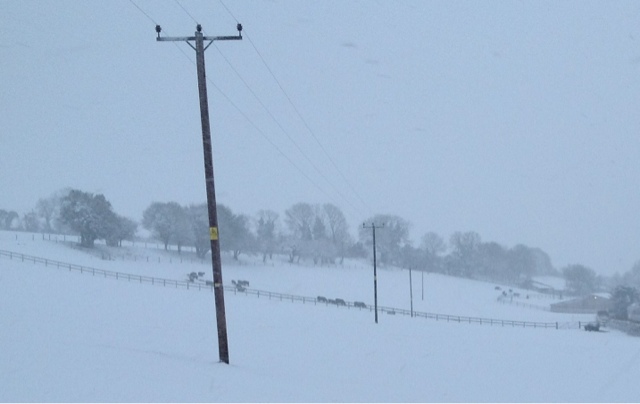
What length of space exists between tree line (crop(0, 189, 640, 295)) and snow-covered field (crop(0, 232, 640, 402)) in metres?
5.80

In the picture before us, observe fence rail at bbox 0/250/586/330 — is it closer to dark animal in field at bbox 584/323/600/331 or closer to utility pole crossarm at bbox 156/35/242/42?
dark animal in field at bbox 584/323/600/331

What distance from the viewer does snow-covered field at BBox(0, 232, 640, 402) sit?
37.9ft

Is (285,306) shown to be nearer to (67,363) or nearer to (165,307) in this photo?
(165,307)

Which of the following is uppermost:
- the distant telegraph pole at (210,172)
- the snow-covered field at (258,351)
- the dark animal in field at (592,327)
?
the distant telegraph pole at (210,172)

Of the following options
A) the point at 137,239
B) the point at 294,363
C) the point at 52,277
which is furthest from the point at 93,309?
the point at 137,239

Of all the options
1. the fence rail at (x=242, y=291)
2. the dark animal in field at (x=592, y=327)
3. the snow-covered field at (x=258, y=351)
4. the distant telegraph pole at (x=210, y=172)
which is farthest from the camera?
the fence rail at (x=242, y=291)

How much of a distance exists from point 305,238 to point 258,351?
207 ft

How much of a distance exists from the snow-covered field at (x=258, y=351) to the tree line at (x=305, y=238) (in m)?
5.80

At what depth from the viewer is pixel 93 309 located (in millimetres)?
33844

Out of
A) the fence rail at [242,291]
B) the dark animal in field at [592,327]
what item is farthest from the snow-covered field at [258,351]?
the fence rail at [242,291]

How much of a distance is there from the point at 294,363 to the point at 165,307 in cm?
2132

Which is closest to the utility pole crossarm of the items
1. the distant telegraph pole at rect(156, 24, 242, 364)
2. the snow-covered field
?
the distant telegraph pole at rect(156, 24, 242, 364)

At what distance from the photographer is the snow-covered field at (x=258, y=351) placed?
37.9 ft

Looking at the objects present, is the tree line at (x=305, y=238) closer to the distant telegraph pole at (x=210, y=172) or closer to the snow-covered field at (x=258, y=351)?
the snow-covered field at (x=258, y=351)
